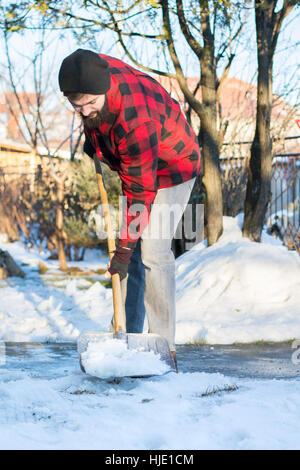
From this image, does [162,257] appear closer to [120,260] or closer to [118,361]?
[120,260]

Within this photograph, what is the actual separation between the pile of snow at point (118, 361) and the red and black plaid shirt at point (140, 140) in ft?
1.63

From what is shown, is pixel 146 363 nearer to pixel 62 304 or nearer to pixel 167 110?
pixel 167 110

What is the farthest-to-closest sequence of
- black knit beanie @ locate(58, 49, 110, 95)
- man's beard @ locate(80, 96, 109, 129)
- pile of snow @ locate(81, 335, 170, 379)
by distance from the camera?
1. pile of snow @ locate(81, 335, 170, 379)
2. man's beard @ locate(80, 96, 109, 129)
3. black knit beanie @ locate(58, 49, 110, 95)

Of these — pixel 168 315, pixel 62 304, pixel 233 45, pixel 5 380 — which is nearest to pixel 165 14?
pixel 233 45

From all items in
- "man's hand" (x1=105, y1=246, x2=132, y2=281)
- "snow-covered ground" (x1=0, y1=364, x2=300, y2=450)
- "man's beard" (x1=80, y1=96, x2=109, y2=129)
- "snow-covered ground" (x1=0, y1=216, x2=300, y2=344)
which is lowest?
"snow-covered ground" (x1=0, y1=216, x2=300, y2=344)

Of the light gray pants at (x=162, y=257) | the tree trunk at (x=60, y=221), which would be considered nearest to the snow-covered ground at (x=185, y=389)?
the light gray pants at (x=162, y=257)

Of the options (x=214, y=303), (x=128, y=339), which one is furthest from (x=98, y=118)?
(x=214, y=303)

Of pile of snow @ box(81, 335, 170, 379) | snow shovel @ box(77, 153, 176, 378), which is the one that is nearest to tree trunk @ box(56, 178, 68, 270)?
snow shovel @ box(77, 153, 176, 378)

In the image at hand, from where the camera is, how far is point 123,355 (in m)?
2.51

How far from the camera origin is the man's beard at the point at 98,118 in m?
2.32

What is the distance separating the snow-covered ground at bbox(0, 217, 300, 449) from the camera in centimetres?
175

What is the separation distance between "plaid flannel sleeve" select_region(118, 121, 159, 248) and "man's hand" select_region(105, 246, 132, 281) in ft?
0.48

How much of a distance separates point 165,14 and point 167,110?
13.7 feet

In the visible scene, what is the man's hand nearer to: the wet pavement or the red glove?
the red glove
